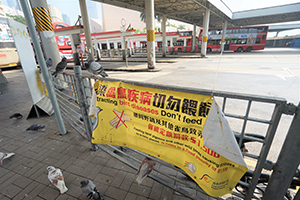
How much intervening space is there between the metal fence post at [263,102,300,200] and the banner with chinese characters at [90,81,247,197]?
29 centimetres

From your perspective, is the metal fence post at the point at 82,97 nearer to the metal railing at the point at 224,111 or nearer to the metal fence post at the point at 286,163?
the metal railing at the point at 224,111

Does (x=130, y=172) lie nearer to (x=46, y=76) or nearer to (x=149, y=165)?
(x=149, y=165)

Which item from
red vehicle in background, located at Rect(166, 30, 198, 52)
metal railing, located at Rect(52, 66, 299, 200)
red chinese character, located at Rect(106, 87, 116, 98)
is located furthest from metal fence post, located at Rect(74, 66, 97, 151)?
red vehicle in background, located at Rect(166, 30, 198, 52)

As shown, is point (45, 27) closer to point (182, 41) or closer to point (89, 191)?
point (89, 191)

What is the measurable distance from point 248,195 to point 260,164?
420 millimetres

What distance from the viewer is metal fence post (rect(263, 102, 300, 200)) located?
1.08m

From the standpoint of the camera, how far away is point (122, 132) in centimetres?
204

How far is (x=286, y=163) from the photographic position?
117 cm

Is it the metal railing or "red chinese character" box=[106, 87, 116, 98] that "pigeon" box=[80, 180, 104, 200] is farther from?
"red chinese character" box=[106, 87, 116, 98]

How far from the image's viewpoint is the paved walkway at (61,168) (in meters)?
2.01

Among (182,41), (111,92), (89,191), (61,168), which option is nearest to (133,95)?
(111,92)

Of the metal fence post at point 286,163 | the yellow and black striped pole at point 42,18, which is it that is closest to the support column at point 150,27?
the yellow and black striped pole at point 42,18

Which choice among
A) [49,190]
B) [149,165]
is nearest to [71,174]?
[49,190]

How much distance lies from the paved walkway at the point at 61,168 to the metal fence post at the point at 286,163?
107cm
